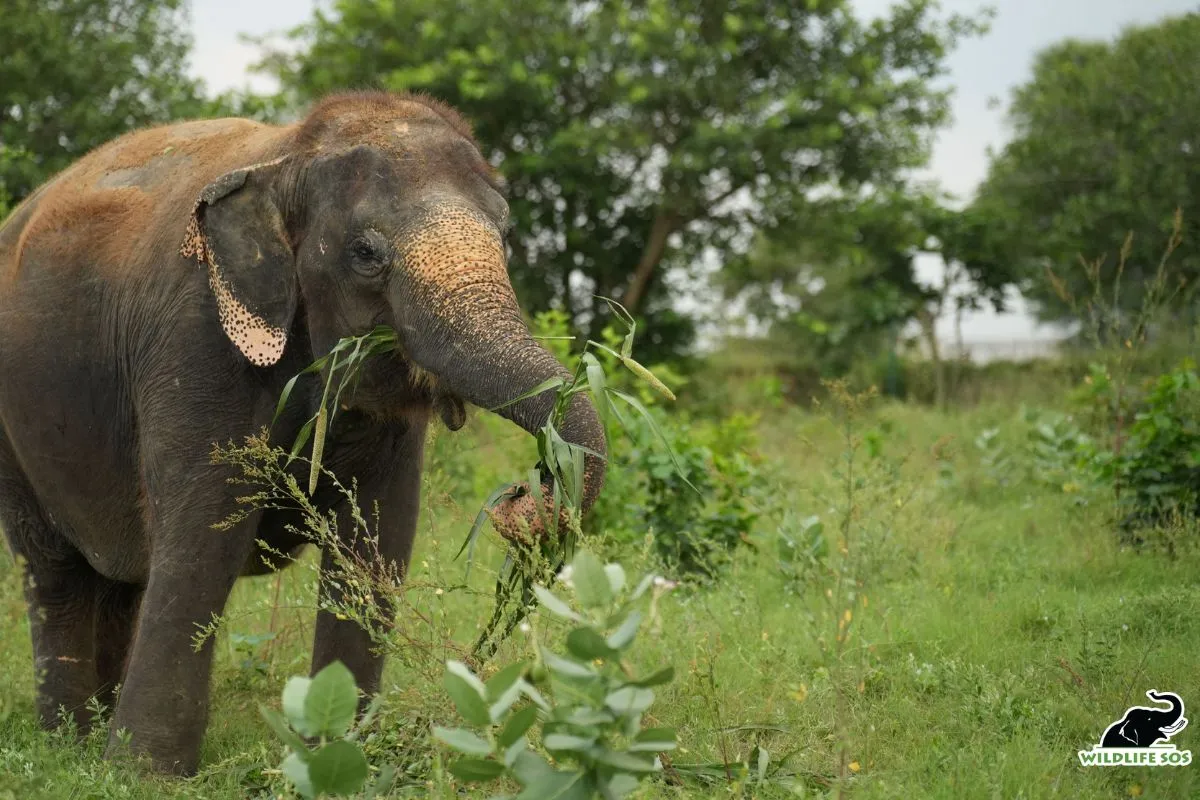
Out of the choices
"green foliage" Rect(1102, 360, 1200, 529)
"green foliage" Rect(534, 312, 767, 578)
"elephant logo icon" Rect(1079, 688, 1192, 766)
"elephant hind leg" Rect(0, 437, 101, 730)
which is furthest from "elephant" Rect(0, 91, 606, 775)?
"green foliage" Rect(1102, 360, 1200, 529)

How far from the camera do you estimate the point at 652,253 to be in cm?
2350

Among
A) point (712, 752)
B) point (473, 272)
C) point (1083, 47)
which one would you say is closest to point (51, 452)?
point (473, 272)

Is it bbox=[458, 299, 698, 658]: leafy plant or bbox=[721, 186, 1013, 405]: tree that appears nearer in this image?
bbox=[458, 299, 698, 658]: leafy plant

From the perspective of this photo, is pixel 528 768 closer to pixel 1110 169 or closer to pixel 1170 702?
pixel 1170 702

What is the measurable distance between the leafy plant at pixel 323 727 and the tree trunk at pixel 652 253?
20448 mm

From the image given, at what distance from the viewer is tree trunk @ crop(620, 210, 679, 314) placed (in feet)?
76.8

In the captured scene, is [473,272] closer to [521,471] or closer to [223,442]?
[223,442]

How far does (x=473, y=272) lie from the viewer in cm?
438

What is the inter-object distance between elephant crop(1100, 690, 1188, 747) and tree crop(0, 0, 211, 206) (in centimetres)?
1631

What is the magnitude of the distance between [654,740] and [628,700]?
16cm

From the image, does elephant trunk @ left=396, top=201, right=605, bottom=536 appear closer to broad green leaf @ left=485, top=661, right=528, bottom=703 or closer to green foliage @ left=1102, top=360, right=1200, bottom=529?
broad green leaf @ left=485, top=661, right=528, bottom=703

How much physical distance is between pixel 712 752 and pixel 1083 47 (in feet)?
117

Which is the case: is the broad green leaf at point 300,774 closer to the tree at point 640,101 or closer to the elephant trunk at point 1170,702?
the elephant trunk at point 1170,702

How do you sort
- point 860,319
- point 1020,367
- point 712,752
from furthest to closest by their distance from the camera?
point 860,319
point 1020,367
point 712,752
